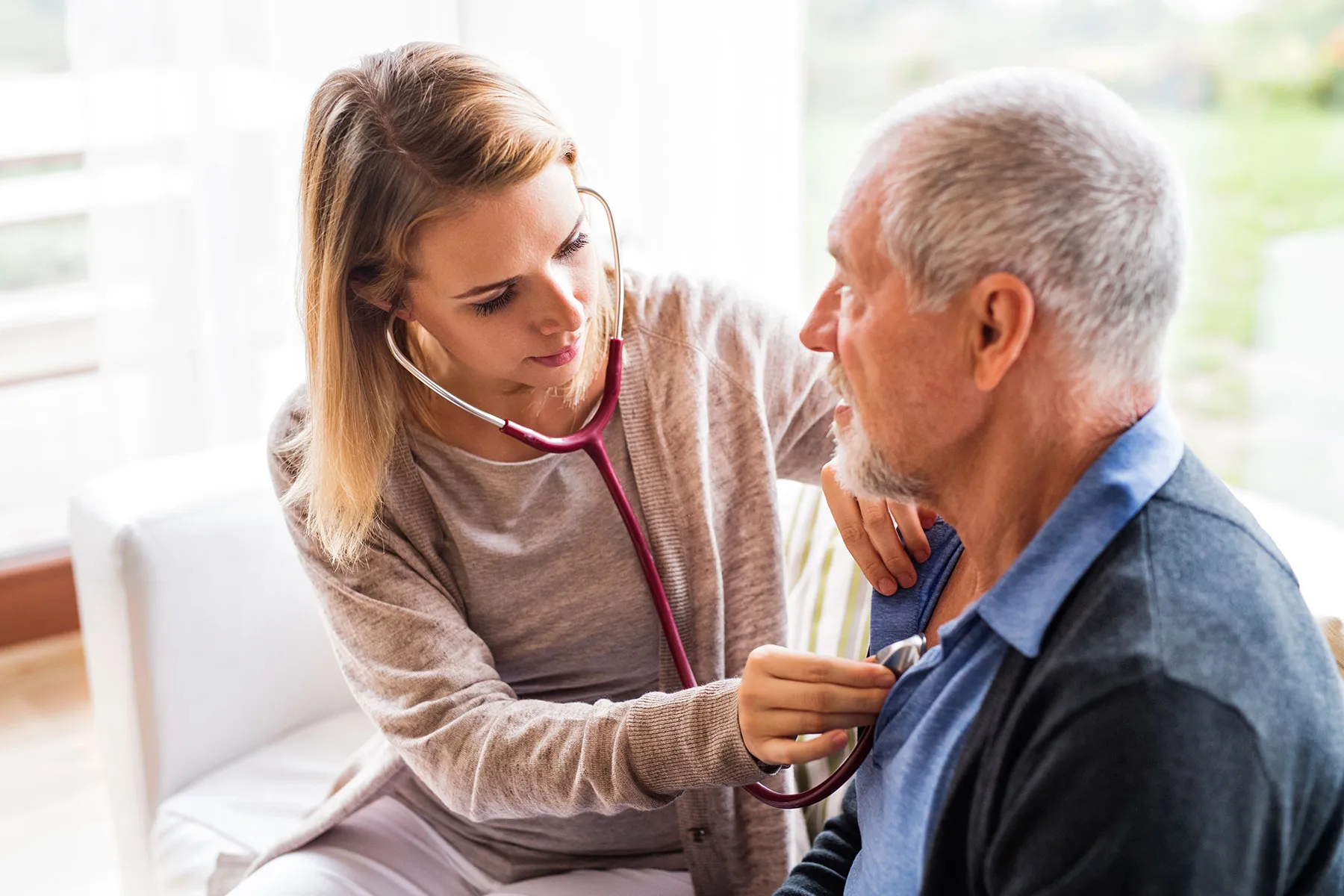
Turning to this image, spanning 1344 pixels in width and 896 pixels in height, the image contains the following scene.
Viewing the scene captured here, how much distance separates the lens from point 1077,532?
87 cm

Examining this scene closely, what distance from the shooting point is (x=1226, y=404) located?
177 inches

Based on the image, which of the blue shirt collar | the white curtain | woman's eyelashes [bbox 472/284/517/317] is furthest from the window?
the blue shirt collar

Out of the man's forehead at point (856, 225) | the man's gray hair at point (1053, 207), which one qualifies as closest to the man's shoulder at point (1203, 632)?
the man's gray hair at point (1053, 207)

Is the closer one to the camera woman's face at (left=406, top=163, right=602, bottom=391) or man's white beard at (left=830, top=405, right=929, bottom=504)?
man's white beard at (left=830, top=405, right=929, bottom=504)

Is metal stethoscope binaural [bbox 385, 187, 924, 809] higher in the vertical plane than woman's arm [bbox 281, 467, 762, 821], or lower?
higher

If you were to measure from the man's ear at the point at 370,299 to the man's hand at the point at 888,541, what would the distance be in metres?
0.50

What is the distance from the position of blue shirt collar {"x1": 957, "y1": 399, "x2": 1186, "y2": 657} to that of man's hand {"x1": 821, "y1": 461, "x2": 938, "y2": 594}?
0.88ft

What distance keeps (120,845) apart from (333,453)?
933 millimetres

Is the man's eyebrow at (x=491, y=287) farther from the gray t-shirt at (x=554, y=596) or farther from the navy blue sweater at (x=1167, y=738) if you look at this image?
the navy blue sweater at (x=1167, y=738)

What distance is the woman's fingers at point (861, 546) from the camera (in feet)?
3.92

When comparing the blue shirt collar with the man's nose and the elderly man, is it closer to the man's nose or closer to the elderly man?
the elderly man

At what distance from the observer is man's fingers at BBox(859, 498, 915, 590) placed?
118 cm

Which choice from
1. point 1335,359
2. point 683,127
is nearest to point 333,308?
point 683,127

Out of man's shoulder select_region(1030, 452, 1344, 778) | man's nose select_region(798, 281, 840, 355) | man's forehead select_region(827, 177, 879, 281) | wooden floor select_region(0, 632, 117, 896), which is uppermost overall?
man's forehead select_region(827, 177, 879, 281)
